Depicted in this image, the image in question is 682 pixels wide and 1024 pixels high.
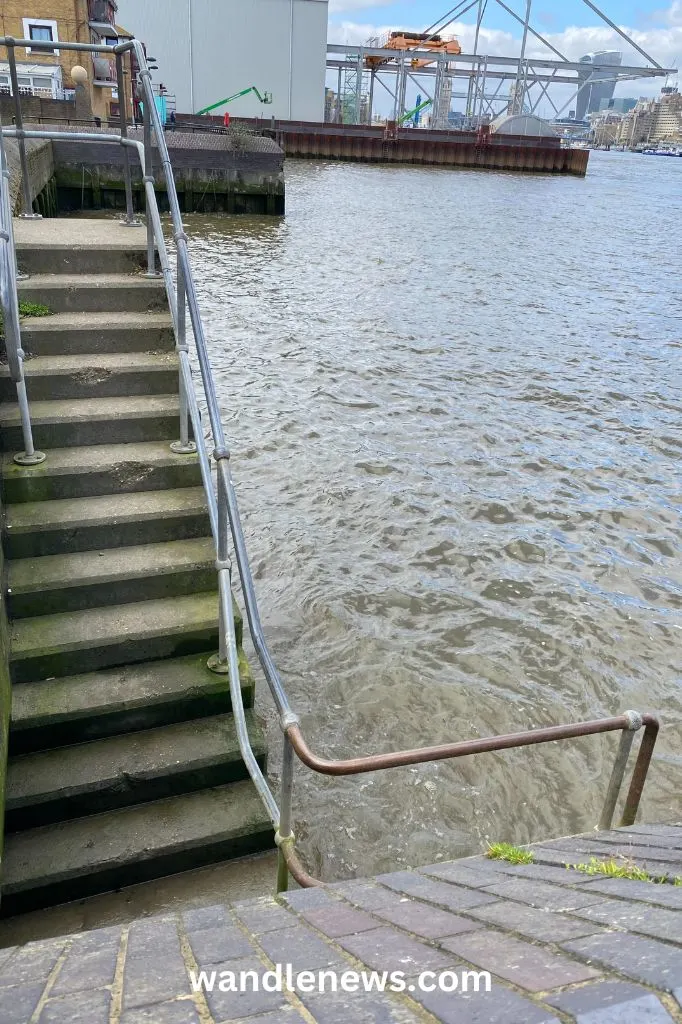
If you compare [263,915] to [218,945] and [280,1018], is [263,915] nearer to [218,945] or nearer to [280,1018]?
[218,945]

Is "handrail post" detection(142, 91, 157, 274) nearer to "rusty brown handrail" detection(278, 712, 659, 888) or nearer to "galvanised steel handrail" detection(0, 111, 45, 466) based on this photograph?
"galvanised steel handrail" detection(0, 111, 45, 466)

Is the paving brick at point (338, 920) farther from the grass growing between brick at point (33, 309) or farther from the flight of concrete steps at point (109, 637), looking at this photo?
the grass growing between brick at point (33, 309)

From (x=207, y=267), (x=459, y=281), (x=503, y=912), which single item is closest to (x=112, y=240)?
(x=503, y=912)

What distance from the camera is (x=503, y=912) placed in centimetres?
193

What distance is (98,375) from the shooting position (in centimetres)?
461

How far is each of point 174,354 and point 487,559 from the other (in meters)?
3.68

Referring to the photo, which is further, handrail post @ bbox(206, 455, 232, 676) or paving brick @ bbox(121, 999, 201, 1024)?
handrail post @ bbox(206, 455, 232, 676)

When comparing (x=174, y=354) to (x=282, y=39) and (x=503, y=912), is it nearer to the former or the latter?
(x=503, y=912)

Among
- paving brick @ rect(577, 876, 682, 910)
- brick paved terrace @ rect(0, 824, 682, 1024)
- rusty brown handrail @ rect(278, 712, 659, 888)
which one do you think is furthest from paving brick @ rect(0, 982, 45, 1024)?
paving brick @ rect(577, 876, 682, 910)

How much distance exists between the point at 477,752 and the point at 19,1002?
5.11 ft

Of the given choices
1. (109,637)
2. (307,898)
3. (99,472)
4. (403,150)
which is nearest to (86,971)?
(307,898)

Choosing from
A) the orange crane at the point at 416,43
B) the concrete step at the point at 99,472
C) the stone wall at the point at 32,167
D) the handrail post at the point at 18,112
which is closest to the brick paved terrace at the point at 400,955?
the concrete step at the point at 99,472

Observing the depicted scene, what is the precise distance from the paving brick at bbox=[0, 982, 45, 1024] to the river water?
2.65m

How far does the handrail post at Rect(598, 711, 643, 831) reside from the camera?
289 cm
